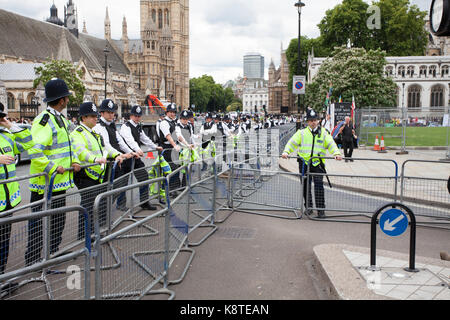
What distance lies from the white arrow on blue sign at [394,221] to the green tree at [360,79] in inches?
1594

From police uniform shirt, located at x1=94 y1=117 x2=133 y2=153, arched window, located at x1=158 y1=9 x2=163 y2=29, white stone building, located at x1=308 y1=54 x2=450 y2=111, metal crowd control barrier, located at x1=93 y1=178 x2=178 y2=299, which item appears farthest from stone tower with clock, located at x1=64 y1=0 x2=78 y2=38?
metal crowd control barrier, located at x1=93 y1=178 x2=178 y2=299

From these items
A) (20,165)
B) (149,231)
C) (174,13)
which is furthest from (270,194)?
(174,13)

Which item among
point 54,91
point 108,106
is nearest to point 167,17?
point 108,106

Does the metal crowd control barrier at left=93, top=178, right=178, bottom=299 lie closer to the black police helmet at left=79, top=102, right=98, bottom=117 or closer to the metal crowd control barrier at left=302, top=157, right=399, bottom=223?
the black police helmet at left=79, top=102, right=98, bottom=117

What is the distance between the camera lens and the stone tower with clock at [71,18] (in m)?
90.8

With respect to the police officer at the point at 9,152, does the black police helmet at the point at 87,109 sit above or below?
above

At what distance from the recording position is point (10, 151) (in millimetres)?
4887

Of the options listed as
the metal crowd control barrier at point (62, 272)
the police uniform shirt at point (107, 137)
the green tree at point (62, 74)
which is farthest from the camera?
the green tree at point (62, 74)

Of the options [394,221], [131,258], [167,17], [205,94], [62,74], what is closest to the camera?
[131,258]

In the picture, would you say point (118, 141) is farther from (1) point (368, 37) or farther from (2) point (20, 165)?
(1) point (368, 37)

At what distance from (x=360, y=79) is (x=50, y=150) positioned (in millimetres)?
42375

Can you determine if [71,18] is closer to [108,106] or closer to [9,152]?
[108,106]

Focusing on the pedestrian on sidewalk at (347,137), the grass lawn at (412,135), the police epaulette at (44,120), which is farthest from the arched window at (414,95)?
the police epaulette at (44,120)

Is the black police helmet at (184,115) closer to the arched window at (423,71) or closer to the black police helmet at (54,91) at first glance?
the black police helmet at (54,91)
